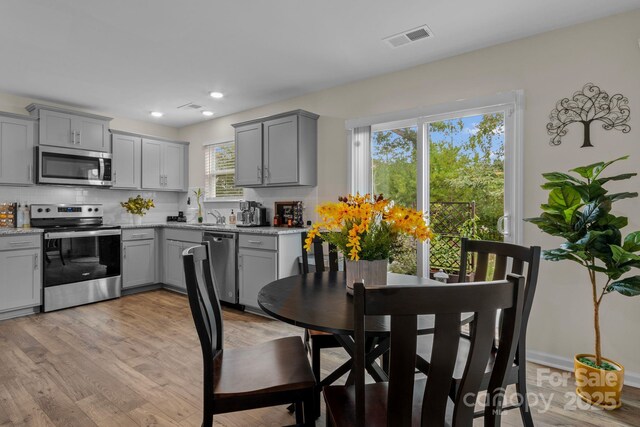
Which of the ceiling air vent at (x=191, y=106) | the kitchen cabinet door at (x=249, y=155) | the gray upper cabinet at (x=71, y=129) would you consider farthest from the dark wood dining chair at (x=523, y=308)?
the gray upper cabinet at (x=71, y=129)

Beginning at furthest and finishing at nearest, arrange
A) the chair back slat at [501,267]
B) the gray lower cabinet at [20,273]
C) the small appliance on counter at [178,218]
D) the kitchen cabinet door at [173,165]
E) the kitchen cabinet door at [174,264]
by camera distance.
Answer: the small appliance on counter at [178,218] → the kitchen cabinet door at [173,165] → the kitchen cabinet door at [174,264] → the gray lower cabinet at [20,273] → the chair back slat at [501,267]

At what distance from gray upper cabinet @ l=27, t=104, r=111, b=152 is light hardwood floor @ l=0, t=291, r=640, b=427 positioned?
2.07 meters

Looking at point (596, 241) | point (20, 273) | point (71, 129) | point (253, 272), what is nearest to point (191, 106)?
point (71, 129)

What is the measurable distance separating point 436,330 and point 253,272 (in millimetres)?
3064

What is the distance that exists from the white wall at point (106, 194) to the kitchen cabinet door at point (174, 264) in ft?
3.13

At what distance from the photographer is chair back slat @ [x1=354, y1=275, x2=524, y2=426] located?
0.86 m

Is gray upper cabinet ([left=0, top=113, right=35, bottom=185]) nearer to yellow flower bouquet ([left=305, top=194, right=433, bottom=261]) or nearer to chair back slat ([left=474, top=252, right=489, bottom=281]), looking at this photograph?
yellow flower bouquet ([left=305, top=194, right=433, bottom=261])

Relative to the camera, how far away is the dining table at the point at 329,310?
1.26 m

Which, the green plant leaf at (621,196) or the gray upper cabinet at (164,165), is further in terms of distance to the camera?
the gray upper cabinet at (164,165)

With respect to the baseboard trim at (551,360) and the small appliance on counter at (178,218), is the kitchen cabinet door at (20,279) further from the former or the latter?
the baseboard trim at (551,360)

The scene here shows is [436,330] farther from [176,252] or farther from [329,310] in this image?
[176,252]

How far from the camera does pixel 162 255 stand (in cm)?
499

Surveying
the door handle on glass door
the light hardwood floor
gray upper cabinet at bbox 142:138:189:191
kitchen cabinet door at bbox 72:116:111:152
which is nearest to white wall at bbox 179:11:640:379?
the door handle on glass door

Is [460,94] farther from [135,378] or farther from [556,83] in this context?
[135,378]
